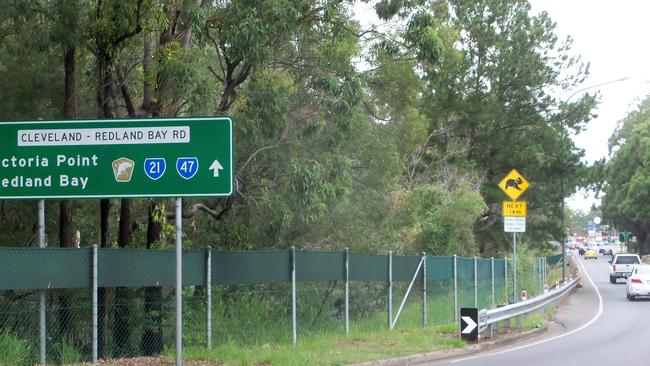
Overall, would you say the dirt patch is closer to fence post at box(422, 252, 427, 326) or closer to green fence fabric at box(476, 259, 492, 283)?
fence post at box(422, 252, 427, 326)

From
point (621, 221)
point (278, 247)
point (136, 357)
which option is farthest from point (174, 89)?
point (621, 221)

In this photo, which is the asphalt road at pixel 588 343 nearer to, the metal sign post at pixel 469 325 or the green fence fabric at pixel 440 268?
the metal sign post at pixel 469 325

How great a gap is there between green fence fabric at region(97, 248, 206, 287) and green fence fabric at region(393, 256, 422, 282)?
24.1 ft

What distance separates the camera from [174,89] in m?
15.4

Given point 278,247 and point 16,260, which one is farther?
point 278,247

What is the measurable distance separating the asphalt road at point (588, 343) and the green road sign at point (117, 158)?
6120mm

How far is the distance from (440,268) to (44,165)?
13.4m

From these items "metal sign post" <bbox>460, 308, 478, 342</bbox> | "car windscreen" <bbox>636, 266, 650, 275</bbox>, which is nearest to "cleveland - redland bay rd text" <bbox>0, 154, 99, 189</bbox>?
"metal sign post" <bbox>460, 308, 478, 342</bbox>

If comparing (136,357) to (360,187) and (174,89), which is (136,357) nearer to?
(174,89)

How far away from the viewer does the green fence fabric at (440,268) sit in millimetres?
22781

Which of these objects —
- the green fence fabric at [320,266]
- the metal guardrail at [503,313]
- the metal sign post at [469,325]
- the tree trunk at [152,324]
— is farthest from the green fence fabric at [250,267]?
the metal guardrail at [503,313]

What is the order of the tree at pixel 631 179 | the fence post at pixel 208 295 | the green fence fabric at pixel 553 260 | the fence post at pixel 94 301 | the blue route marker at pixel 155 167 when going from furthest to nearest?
the tree at pixel 631 179, the green fence fabric at pixel 553 260, the fence post at pixel 208 295, the fence post at pixel 94 301, the blue route marker at pixel 155 167

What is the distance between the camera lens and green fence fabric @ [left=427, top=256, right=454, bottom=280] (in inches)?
897

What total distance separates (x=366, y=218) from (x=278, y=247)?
5.35 meters
